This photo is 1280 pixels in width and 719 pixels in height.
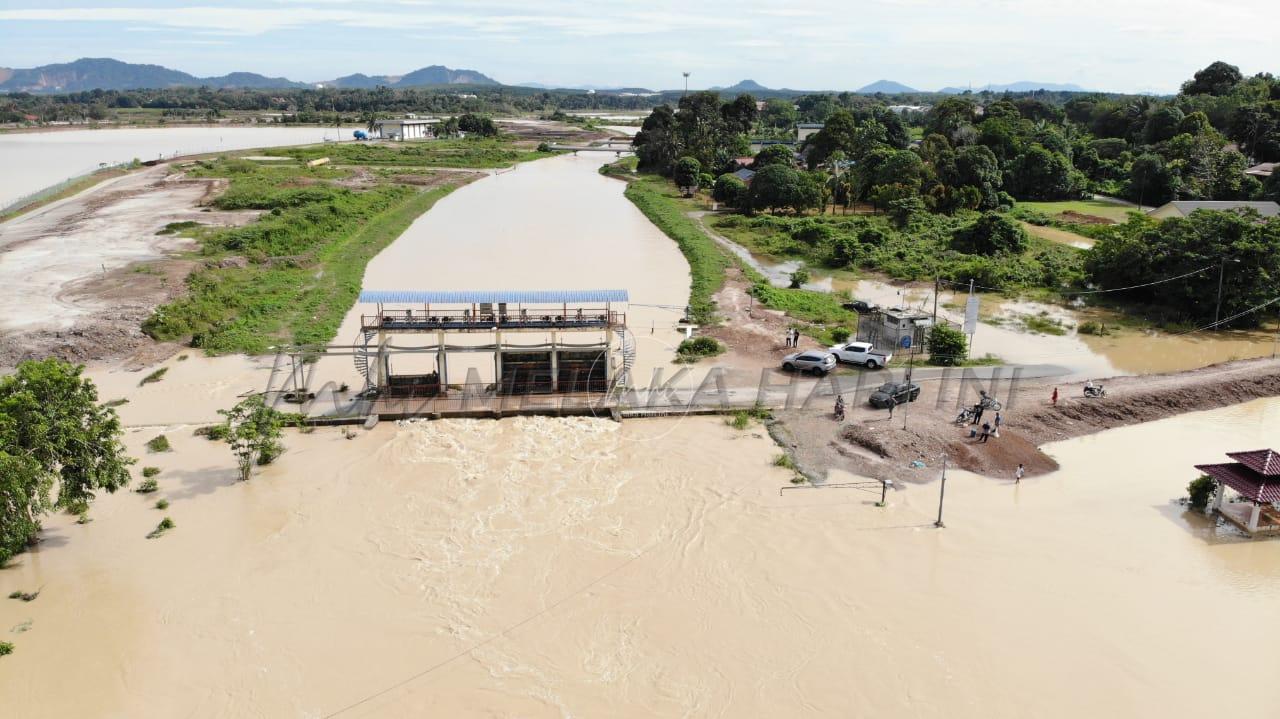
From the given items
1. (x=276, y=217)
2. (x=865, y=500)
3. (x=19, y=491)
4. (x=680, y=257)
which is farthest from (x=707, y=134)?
(x=19, y=491)

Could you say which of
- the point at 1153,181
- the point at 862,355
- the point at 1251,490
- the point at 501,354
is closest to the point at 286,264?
the point at 501,354

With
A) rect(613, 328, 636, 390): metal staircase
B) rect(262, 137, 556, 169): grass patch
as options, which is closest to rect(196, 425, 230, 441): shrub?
rect(613, 328, 636, 390): metal staircase

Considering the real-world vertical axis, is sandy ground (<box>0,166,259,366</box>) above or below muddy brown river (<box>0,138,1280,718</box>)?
above

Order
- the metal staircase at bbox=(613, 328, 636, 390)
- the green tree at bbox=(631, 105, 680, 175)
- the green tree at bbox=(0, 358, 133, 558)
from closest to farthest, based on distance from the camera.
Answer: the green tree at bbox=(0, 358, 133, 558), the metal staircase at bbox=(613, 328, 636, 390), the green tree at bbox=(631, 105, 680, 175)

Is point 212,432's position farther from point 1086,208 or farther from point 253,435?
point 1086,208

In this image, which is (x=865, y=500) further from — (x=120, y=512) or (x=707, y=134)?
(x=707, y=134)

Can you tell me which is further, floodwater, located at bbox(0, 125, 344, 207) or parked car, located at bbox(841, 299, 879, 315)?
floodwater, located at bbox(0, 125, 344, 207)

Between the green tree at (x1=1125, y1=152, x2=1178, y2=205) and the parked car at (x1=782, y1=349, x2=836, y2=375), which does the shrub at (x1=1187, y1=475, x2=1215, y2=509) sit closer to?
the parked car at (x1=782, y1=349, x2=836, y2=375)

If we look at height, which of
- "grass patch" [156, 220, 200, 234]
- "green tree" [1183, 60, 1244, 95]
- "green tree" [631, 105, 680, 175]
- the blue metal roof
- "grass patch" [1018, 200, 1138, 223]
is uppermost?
"green tree" [1183, 60, 1244, 95]
